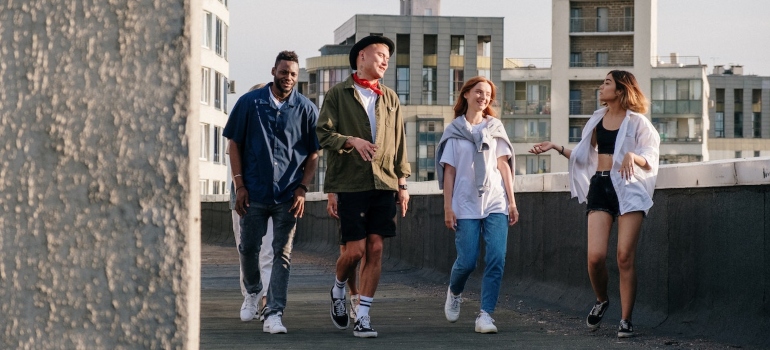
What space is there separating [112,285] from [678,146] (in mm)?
116498

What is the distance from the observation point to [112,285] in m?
1.56

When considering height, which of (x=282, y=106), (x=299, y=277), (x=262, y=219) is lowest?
(x=299, y=277)

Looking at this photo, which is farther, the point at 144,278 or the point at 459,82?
the point at 459,82

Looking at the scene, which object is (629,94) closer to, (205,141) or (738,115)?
(205,141)

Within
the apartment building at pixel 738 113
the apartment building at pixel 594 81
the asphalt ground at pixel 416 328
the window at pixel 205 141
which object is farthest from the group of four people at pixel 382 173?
the apartment building at pixel 738 113

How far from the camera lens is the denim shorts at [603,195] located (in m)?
8.77

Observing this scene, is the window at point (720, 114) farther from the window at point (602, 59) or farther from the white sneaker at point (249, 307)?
the white sneaker at point (249, 307)

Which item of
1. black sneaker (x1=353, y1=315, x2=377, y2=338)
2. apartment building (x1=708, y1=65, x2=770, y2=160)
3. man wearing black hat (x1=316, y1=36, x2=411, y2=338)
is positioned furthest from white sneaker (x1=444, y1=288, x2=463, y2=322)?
apartment building (x1=708, y1=65, x2=770, y2=160)

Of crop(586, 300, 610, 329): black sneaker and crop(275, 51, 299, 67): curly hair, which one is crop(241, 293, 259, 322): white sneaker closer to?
crop(275, 51, 299, 67): curly hair

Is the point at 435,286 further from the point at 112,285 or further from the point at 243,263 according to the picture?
the point at 112,285

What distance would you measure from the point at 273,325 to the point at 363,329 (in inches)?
24.5

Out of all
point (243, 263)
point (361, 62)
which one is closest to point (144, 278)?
point (361, 62)

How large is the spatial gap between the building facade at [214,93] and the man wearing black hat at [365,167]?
2590 inches

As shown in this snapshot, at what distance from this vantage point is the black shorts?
855 cm
